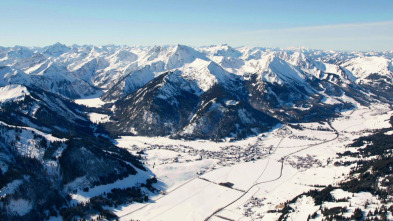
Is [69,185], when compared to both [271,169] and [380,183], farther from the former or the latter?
[380,183]

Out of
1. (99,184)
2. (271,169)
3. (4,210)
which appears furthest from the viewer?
(271,169)

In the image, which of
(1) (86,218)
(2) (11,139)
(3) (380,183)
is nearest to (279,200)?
(3) (380,183)

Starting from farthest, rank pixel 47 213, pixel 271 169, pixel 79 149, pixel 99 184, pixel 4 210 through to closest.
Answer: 1. pixel 271 169
2. pixel 79 149
3. pixel 99 184
4. pixel 47 213
5. pixel 4 210

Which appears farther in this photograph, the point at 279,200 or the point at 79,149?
the point at 79,149

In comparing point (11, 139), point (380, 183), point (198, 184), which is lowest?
point (198, 184)

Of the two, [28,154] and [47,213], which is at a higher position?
[28,154]

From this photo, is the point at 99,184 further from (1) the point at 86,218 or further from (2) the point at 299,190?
(2) the point at 299,190

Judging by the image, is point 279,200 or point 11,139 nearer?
point 279,200

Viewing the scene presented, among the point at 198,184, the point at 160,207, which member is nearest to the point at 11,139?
the point at 160,207

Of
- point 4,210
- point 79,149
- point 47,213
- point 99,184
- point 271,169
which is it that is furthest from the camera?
point 271,169
